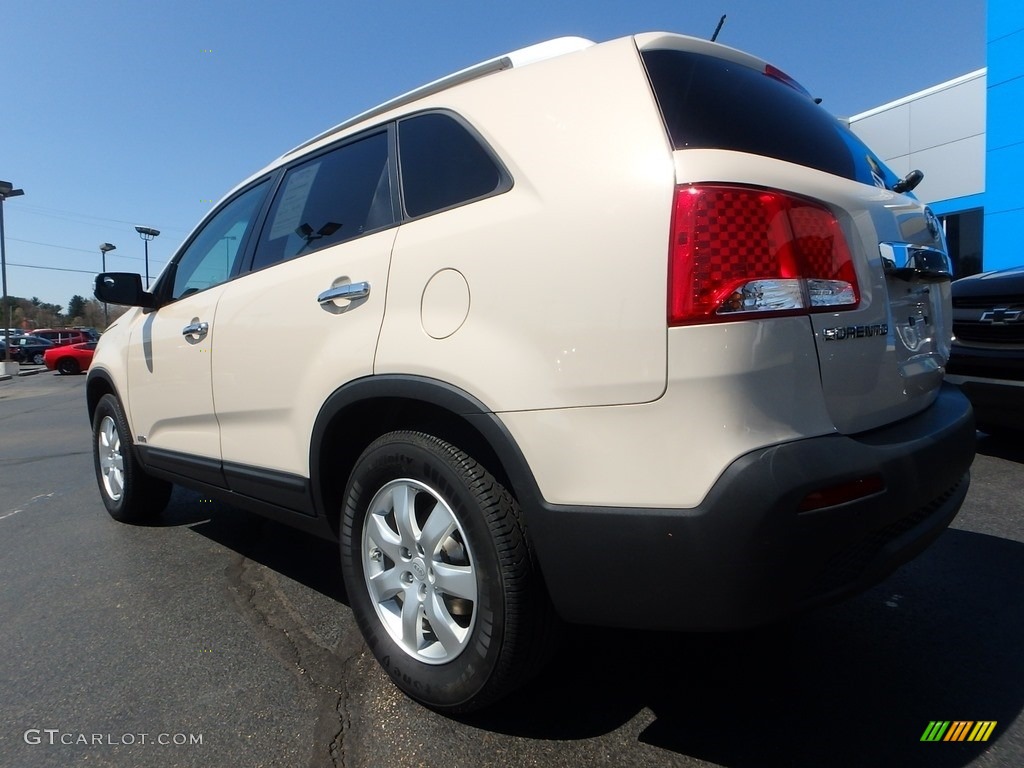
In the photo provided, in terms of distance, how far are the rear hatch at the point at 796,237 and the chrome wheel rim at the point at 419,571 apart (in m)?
0.92

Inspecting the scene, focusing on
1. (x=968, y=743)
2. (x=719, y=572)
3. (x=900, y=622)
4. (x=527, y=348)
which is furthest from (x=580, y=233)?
(x=900, y=622)

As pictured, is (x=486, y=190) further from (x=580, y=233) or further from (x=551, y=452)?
(x=551, y=452)

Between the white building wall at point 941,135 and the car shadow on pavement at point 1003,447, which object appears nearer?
the car shadow on pavement at point 1003,447

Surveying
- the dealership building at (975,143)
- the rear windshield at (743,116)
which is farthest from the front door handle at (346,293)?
the dealership building at (975,143)

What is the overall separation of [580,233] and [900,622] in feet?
6.41

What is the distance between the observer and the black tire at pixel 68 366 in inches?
1120

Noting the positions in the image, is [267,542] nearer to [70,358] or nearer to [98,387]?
[98,387]

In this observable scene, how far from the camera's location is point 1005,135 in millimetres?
15414

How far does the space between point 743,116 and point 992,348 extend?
332cm

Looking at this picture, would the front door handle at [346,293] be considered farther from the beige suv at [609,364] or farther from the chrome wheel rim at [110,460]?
the chrome wheel rim at [110,460]

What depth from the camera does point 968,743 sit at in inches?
74.2

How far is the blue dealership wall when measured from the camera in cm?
1505

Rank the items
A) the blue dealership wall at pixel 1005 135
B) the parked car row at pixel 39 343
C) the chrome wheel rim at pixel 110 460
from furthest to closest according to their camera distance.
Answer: the parked car row at pixel 39 343, the blue dealership wall at pixel 1005 135, the chrome wheel rim at pixel 110 460

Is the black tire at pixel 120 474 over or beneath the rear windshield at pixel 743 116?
beneath
